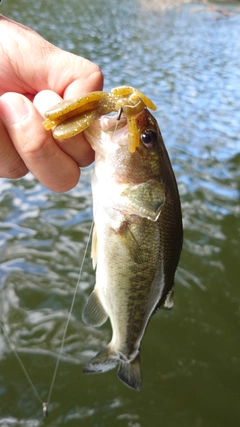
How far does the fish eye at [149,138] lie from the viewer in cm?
192

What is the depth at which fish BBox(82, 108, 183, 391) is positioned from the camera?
192 centimetres

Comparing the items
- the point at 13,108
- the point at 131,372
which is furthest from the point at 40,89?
the point at 131,372

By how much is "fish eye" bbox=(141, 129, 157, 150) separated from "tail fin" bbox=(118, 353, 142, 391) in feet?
4.32

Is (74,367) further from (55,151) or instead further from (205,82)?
(205,82)

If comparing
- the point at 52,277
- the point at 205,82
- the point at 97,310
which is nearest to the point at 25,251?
the point at 52,277

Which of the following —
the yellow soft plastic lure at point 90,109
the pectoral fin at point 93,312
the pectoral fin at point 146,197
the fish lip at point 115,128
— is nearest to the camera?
the yellow soft plastic lure at point 90,109

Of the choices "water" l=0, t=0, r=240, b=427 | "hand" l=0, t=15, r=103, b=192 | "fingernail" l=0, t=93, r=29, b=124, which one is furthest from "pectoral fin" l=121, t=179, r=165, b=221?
"water" l=0, t=0, r=240, b=427

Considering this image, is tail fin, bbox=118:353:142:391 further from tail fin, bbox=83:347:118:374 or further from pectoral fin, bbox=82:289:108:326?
pectoral fin, bbox=82:289:108:326

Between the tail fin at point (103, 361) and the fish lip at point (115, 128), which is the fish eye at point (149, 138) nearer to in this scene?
the fish lip at point (115, 128)

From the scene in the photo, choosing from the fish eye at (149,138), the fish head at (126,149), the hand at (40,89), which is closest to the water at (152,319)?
the hand at (40,89)

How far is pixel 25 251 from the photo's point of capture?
469cm

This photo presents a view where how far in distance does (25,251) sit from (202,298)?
6.85ft

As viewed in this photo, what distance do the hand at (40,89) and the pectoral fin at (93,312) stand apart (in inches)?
29.3

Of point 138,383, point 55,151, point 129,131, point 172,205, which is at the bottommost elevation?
point 138,383
